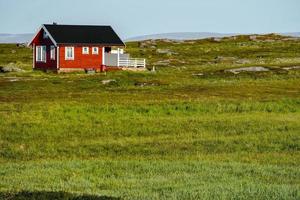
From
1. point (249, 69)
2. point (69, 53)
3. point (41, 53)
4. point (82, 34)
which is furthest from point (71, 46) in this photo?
point (249, 69)

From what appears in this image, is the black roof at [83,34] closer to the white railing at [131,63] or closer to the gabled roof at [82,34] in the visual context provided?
the gabled roof at [82,34]

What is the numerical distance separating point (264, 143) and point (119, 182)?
424 inches

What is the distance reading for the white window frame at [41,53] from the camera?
3307 inches

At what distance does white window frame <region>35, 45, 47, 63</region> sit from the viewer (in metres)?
84.0

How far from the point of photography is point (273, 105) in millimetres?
41750

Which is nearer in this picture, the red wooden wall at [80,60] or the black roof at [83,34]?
the red wooden wall at [80,60]

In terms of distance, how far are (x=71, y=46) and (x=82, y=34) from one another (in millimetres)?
3425

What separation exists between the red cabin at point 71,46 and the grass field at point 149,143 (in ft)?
70.0

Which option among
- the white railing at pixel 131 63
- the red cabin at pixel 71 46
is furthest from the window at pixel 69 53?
the white railing at pixel 131 63

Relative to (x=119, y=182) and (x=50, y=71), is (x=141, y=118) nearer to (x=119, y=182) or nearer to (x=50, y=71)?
(x=119, y=182)

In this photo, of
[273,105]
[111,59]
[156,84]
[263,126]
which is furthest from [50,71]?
[263,126]

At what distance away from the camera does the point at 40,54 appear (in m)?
84.6

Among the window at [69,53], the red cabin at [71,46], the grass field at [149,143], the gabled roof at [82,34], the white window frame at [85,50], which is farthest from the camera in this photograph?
the white window frame at [85,50]

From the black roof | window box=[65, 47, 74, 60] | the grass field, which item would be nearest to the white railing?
the black roof
